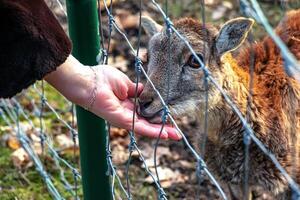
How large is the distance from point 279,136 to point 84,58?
117 cm

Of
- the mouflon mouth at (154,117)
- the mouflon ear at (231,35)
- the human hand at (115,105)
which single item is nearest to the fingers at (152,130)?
the human hand at (115,105)

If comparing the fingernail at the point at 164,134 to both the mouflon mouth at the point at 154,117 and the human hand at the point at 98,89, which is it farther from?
the mouflon mouth at the point at 154,117

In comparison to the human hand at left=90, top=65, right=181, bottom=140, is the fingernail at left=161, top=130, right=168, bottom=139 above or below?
below

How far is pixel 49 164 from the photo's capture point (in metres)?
4.37

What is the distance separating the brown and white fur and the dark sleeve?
0.89 metres

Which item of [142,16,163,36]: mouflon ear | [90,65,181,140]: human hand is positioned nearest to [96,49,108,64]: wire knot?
[90,65,181,140]: human hand

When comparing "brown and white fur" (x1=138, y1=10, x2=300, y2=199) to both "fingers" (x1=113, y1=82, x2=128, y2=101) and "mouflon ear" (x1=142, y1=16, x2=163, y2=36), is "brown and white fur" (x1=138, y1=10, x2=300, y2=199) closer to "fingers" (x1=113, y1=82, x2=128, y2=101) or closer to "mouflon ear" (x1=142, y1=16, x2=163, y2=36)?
"mouflon ear" (x1=142, y1=16, x2=163, y2=36)

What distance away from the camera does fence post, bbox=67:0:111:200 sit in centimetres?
297

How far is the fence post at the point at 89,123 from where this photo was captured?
2.97 metres

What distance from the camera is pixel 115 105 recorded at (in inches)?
107

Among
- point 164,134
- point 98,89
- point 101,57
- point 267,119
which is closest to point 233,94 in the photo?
point 267,119

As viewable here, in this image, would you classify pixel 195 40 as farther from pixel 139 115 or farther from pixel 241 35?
pixel 139 115

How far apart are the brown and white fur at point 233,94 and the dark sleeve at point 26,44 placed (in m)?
0.89

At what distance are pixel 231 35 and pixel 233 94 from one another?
35 cm
